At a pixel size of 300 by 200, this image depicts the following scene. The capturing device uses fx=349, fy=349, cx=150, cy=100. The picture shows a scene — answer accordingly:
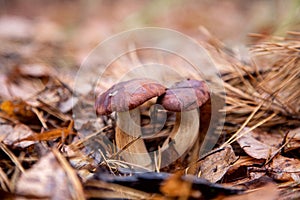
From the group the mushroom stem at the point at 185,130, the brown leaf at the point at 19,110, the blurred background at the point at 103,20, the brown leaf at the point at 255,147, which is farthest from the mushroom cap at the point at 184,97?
the blurred background at the point at 103,20

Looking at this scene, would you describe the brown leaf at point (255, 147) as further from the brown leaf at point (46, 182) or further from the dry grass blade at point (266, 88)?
the brown leaf at point (46, 182)

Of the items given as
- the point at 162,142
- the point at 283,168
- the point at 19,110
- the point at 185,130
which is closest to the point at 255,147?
the point at 283,168

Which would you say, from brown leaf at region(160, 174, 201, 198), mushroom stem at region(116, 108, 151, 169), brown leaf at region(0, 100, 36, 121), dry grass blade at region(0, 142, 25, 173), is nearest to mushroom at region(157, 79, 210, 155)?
mushroom stem at region(116, 108, 151, 169)

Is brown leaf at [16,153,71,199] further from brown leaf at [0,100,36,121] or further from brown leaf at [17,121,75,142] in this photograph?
brown leaf at [0,100,36,121]

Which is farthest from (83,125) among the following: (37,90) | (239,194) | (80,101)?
(239,194)

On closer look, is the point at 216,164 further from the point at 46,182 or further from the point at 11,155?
the point at 11,155

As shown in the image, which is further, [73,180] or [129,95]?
[129,95]

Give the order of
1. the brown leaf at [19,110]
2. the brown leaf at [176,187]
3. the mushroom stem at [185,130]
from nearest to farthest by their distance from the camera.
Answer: the brown leaf at [176,187], the mushroom stem at [185,130], the brown leaf at [19,110]
